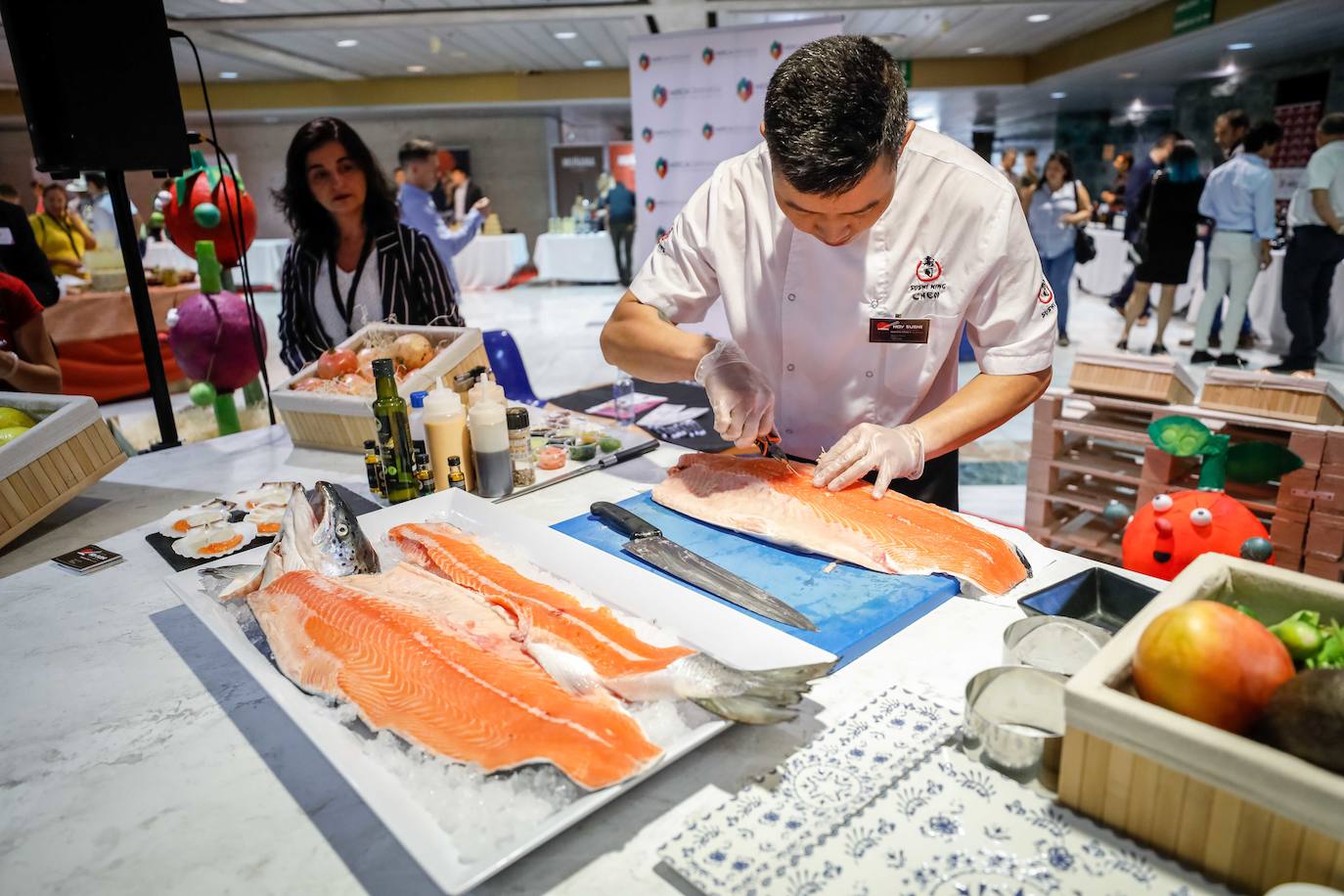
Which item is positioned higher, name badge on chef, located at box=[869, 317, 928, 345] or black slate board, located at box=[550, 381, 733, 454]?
name badge on chef, located at box=[869, 317, 928, 345]

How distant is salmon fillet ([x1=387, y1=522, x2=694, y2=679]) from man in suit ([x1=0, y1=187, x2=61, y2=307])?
4.39m

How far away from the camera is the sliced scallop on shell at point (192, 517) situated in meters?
1.77

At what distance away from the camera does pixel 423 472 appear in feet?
6.11

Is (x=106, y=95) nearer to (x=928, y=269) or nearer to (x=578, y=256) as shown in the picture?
(x=928, y=269)

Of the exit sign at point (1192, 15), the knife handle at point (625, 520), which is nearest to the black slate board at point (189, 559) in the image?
the knife handle at point (625, 520)

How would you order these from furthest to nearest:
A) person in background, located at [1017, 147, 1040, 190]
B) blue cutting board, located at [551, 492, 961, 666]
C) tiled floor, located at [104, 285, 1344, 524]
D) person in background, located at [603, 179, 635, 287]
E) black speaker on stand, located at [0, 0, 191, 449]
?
person in background, located at [603, 179, 635, 287]
person in background, located at [1017, 147, 1040, 190]
tiled floor, located at [104, 285, 1344, 524]
black speaker on stand, located at [0, 0, 191, 449]
blue cutting board, located at [551, 492, 961, 666]

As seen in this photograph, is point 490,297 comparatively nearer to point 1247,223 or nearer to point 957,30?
point 957,30

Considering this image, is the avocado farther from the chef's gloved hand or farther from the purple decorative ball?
the purple decorative ball

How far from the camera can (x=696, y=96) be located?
574cm

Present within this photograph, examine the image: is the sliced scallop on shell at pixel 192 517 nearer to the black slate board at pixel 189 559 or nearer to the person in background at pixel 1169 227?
the black slate board at pixel 189 559

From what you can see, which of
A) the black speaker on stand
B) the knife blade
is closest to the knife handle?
the knife blade

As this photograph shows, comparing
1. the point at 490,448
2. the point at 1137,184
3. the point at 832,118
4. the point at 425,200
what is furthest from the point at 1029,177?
the point at 490,448

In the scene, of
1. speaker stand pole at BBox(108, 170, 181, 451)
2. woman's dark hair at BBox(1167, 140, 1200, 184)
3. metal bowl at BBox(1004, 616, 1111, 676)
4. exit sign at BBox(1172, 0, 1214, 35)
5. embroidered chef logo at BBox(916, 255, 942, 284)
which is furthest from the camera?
exit sign at BBox(1172, 0, 1214, 35)

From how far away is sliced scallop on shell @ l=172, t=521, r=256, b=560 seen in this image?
1652 millimetres
